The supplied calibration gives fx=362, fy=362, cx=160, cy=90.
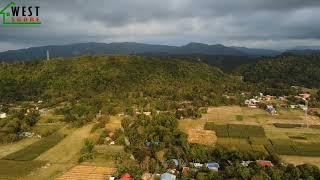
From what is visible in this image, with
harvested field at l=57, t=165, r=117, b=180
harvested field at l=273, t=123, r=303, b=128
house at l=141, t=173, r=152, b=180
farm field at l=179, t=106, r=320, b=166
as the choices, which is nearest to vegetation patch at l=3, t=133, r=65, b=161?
harvested field at l=57, t=165, r=117, b=180

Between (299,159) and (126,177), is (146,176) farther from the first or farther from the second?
(299,159)

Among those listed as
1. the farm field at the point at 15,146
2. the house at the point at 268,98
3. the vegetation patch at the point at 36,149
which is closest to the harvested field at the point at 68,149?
the vegetation patch at the point at 36,149

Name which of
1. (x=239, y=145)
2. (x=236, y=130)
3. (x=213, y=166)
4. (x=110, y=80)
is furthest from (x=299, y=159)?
(x=110, y=80)

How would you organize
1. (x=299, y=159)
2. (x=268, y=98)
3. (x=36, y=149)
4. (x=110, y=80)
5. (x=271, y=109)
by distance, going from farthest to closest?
(x=110, y=80)
(x=268, y=98)
(x=271, y=109)
(x=36, y=149)
(x=299, y=159)

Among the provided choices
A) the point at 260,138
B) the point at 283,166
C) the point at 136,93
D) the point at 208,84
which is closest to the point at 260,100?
the point at 208,84

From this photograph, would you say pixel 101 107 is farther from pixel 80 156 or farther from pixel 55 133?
pixel 80 156
